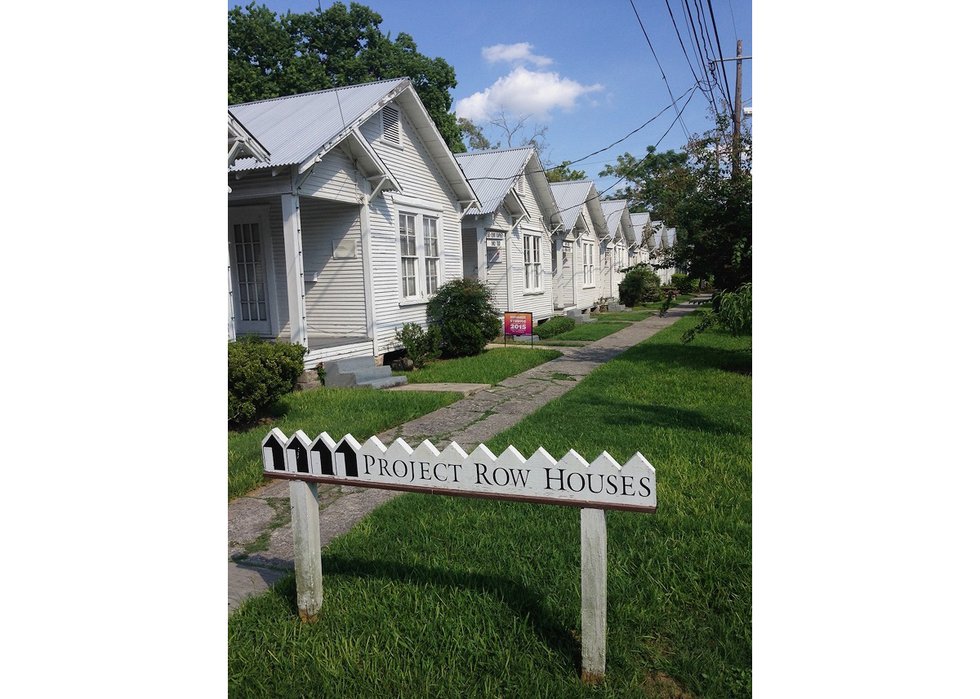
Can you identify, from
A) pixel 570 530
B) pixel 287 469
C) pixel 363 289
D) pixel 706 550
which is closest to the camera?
pixel 287 469

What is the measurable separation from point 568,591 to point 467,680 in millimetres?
755

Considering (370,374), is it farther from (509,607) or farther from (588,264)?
(588,264)

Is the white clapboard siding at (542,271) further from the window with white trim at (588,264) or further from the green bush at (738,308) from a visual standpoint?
the green bush at (738,308)

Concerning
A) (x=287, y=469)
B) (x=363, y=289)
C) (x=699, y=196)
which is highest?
(x=699, y=196)

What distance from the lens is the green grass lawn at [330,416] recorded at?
5371 mm

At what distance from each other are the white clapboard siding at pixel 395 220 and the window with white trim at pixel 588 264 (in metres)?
13.1

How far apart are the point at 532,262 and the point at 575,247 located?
5.59 m

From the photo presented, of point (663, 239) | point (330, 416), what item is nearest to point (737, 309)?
point (330, 416)

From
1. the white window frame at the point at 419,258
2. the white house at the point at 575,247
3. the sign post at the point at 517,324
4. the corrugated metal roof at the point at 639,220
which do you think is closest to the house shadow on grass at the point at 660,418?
the white window frame at the point at 419,258

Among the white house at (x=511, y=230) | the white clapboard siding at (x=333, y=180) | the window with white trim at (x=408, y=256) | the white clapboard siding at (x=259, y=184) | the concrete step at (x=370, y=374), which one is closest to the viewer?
the white clapboard siding at (x=259, y=184)

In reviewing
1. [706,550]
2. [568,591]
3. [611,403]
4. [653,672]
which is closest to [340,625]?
[568,591]

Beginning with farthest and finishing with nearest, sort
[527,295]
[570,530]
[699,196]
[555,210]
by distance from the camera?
[555,210], [527,295], [699,196], [570,530]

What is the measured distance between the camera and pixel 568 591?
121 inches

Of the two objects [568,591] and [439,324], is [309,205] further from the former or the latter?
[568,591]
